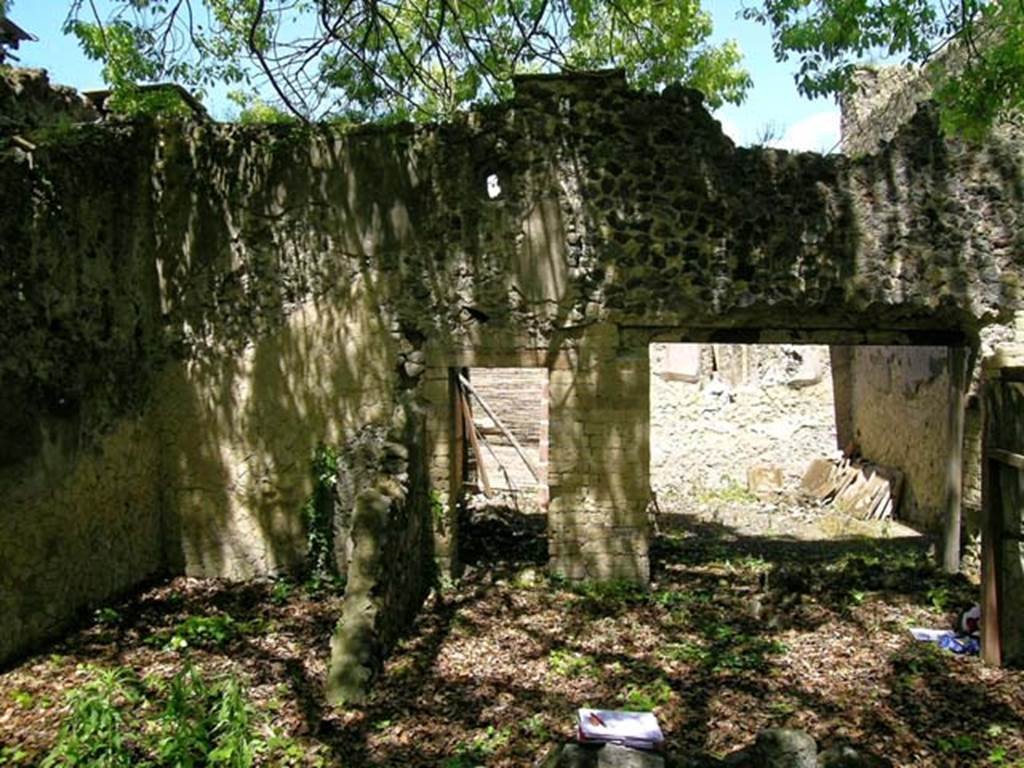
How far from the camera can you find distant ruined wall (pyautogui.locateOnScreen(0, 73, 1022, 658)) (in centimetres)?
811

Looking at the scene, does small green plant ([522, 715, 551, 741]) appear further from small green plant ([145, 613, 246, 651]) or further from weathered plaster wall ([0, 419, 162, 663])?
weathered plaster wall ([0, 419, 162, 663])

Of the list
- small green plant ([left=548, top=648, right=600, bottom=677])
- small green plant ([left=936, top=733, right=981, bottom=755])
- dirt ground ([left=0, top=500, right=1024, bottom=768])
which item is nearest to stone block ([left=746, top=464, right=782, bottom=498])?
dirt ground ([left=0, top=500, right=1024, bottom=768])

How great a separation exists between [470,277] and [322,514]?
260 centimetres

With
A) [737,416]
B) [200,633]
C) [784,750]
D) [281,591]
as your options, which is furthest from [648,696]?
[737,416]

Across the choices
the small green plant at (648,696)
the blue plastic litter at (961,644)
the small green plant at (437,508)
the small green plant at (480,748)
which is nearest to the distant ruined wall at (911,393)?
the blue plastic litter at (961,644)

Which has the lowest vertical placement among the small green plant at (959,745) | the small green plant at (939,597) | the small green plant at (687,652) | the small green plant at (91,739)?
the small green plant at (959,745)

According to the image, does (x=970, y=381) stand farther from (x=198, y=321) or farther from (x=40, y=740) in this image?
(x=40, y=740)

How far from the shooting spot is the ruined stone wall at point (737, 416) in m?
14.7

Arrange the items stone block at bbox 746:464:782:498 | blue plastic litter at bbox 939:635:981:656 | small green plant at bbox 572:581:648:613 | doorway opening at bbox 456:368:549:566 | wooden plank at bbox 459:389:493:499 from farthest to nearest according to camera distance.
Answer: stone block at bbox 746:464:782:498 < wooden plank at bbox 459:389:493:499 < doorway opening at bbox 456:368:549:566 < small green plant at bbox 572:581:648:613 < blue plastic litter at bbox 939:635:981:656

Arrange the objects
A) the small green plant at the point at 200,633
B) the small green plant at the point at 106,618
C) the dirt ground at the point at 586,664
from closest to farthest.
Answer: the dirt ground at the point at 586,664, the small green plant at the point at 200,633, the small green plant at the point at 106,618

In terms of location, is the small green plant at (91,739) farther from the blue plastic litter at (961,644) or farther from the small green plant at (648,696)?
the blue plastic litter at (961,644)

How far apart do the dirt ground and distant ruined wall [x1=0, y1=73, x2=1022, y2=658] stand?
28.6 inches

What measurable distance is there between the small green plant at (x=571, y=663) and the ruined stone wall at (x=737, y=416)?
791 centimetres

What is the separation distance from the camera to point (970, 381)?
8391mm
